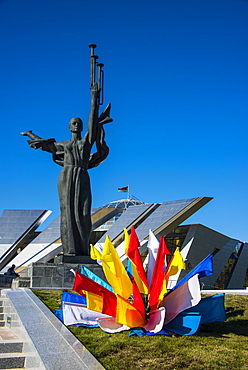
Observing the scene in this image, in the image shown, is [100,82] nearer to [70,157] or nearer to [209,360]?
[70,157]

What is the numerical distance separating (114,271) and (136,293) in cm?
34

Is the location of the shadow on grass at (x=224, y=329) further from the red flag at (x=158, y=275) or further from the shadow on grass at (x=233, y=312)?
the red flag at (x=158, y=275)

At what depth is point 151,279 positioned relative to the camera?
5152 millimetres

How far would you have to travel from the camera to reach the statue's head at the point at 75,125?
10.7 metres

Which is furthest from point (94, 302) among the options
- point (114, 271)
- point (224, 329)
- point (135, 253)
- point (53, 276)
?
point (53, 276)

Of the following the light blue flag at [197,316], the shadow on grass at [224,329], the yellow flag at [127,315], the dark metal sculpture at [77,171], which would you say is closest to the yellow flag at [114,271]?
the yellow flag at [127,315]

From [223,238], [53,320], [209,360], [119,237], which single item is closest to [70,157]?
[53,320]

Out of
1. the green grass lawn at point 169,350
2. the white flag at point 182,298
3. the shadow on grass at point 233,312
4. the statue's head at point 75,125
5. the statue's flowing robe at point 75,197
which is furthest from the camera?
the statue's head at point 75,125

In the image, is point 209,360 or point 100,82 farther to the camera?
point 100,82

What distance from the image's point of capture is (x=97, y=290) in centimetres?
480

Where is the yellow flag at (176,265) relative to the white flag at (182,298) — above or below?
above

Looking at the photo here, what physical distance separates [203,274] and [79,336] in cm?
147

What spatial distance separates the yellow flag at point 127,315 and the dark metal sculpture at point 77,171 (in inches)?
223

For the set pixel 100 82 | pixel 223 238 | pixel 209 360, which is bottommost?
pixel 209 360
